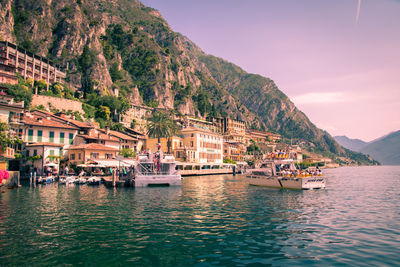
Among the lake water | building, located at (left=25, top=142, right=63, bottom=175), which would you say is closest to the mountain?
building, located at (left=25, top=142, right=63, bottom=175)

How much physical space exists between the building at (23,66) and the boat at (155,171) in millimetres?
59407

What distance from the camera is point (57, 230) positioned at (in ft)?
55.4

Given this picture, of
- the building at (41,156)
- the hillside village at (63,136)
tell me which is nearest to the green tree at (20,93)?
the hillside village at (63,136)

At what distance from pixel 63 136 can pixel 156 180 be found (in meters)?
28.8

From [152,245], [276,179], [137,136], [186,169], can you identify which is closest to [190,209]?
[152,245]

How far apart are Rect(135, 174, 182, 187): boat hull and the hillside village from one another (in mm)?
6748

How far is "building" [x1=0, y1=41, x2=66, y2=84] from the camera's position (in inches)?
3142

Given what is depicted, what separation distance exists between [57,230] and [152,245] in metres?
7.03

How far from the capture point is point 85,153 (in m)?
56.1

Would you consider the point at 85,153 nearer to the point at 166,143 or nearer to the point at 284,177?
the point at 166,143

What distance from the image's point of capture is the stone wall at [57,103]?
78188 mm

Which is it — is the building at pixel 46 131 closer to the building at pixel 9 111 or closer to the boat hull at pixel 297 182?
the building at pixel 9 111

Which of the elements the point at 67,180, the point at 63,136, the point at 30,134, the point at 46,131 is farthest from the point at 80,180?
the point at 30,134

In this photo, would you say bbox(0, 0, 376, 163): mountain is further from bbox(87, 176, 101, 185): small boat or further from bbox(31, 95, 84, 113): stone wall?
bbox(87, 176, 101, 185): small boat
